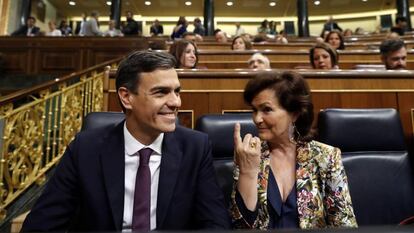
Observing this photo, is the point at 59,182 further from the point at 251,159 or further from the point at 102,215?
the point at 251,159

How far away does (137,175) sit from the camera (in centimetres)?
95

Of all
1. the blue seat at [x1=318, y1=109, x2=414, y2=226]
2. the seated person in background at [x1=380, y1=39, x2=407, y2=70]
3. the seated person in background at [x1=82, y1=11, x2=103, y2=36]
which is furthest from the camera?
the seated person in background at [x1=82, y1=11, x2=103, y2=36]

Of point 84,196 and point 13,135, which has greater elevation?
point 13,135

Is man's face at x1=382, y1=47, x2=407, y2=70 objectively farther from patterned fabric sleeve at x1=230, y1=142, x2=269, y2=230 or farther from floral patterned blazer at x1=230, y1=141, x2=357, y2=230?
patterned fabric sleeve at x1=230, y1=142, x2=269, y2=230

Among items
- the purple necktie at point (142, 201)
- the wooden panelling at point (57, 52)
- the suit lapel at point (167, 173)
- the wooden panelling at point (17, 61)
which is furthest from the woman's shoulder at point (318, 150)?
the wooden panelling at point (17, 61)

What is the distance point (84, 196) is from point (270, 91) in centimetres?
70

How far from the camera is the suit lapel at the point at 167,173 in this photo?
36.2 inches

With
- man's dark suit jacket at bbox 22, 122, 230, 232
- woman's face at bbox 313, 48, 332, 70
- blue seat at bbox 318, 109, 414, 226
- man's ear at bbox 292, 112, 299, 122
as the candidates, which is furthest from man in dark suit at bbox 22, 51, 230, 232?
woman's face at bbox 313, 48, 332, 70

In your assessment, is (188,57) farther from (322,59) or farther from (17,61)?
(17,61)

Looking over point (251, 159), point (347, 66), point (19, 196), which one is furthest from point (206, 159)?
point (347, 66)

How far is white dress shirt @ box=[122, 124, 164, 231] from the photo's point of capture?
934 millimetres

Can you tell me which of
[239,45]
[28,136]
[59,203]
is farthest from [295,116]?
[239,45]

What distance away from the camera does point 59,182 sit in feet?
3.03

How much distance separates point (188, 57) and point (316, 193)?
Result: 1845mm
